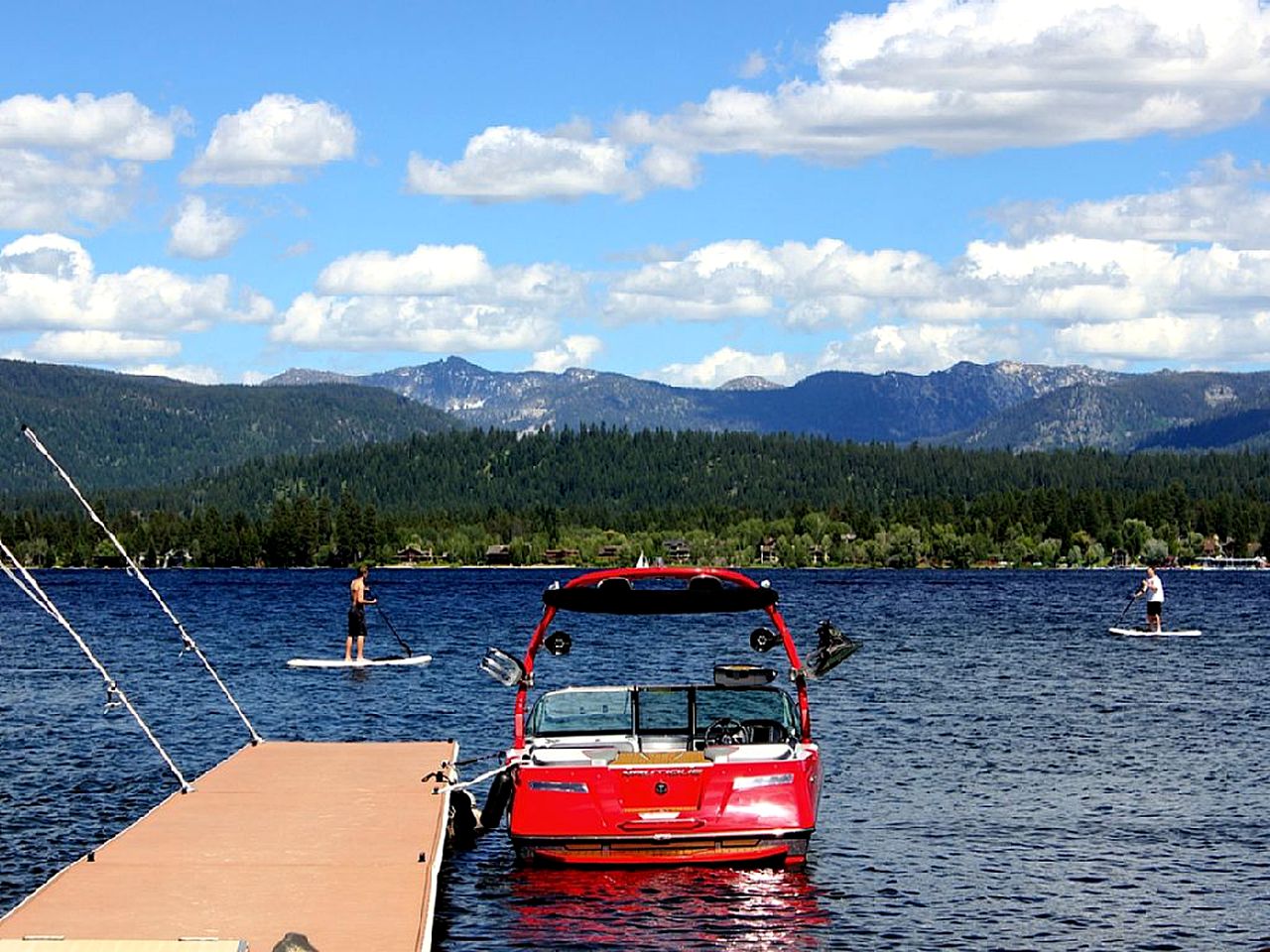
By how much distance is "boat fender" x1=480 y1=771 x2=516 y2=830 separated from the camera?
29469mm

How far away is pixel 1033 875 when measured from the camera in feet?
93.2

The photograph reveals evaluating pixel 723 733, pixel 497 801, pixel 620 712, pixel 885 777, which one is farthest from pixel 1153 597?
pixel 497 801

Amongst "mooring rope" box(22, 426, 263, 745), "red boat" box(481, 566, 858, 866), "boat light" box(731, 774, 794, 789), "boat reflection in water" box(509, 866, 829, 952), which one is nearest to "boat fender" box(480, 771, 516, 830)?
"red boat" box(481, 566, 858, 866)

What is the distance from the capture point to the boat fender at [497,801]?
1160 inches

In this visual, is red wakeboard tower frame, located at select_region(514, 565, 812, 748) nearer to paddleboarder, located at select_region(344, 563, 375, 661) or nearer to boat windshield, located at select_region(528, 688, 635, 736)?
boat windshield, located at select_region(528, 688, 635, 736)

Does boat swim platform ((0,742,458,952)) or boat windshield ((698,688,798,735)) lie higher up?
boat windshield ((698,688,798,735))

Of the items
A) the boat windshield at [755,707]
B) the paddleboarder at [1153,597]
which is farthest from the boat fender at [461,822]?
the paddleboarder at [1153,597]

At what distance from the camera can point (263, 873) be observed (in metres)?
24.2

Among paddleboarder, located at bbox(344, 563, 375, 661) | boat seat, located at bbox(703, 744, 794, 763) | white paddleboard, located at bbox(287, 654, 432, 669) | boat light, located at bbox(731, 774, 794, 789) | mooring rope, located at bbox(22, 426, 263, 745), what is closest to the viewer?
boat light, located at bbox(731, 774, 794, 789)

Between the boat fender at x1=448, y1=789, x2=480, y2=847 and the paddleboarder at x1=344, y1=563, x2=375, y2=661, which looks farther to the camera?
the paddleboarder at x1=344, y1=563, x2=375, y2=661

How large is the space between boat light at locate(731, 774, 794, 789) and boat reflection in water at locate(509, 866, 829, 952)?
144 centimetres

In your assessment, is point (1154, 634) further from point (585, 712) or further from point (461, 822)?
point (461, 822)

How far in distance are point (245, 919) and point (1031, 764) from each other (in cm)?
2319

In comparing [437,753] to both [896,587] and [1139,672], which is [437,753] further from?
[896,587]
